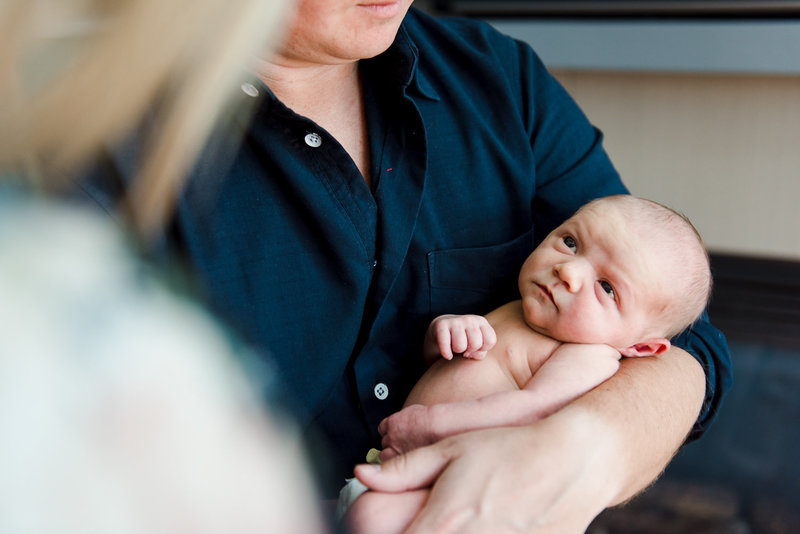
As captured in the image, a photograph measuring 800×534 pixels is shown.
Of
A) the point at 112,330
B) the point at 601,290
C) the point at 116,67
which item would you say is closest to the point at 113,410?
the point at 112,330

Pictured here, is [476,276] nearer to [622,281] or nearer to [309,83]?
[622,281]

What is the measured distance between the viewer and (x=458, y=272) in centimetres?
114

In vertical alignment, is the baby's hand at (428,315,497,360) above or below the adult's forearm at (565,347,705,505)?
above

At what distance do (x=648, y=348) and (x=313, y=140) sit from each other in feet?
1.77

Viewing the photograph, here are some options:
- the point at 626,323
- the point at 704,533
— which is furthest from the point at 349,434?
the point at 704,533

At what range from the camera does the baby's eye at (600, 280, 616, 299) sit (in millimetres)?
1050

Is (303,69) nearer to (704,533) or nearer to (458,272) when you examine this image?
(458,272)

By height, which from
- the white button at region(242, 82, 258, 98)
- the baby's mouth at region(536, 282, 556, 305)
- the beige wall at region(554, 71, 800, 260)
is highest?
the white button at region(242, 82, 258, 98)

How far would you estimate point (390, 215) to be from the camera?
1043 millimetres

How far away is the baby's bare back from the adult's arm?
0.11 meters

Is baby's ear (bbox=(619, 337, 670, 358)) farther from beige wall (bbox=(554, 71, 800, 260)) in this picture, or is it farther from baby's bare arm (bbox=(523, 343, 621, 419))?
beige wall (bbox=(554, 71, 800, 260))

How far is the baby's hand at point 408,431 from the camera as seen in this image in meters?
0.91

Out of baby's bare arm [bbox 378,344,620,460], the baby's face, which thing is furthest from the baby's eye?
baby's bare arm [bbox 378,344,620,460]

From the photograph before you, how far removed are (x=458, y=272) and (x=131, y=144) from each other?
19.4 inches
